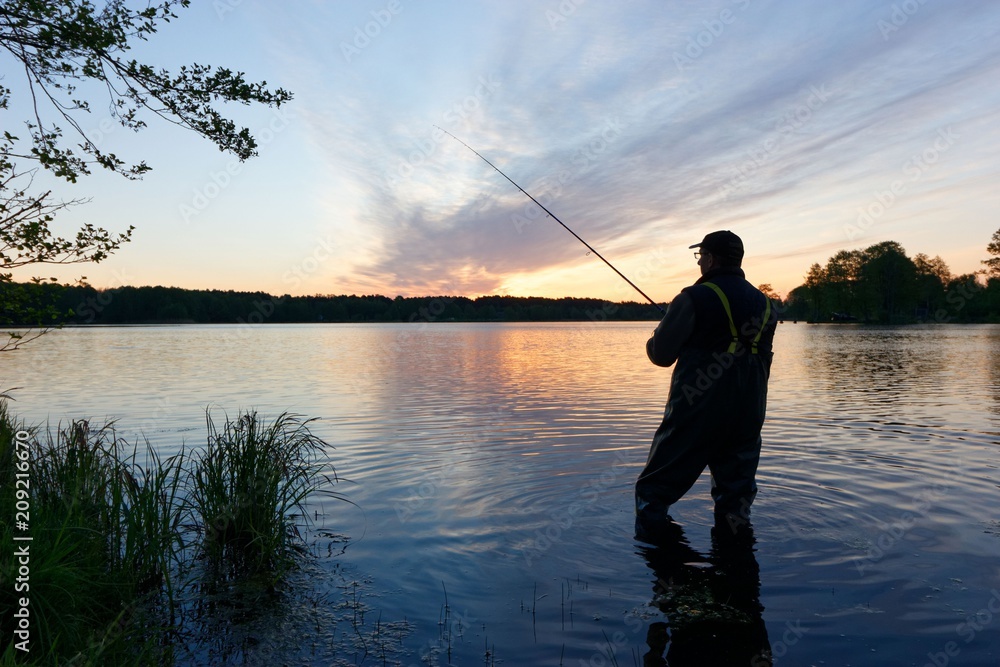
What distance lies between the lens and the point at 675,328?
5.52 metres

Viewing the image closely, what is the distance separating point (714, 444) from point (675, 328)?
1.22 m

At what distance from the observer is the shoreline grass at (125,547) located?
365 centimetres

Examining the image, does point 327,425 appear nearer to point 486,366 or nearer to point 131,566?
point 131,566

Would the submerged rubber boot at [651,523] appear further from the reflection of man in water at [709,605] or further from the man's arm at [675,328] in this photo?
the man's arm at [675,328]

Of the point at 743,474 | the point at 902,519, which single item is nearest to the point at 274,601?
the point at 743,474

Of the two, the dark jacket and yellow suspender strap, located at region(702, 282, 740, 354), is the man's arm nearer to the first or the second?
the dark jacket

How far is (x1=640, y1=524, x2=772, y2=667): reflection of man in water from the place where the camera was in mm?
4074

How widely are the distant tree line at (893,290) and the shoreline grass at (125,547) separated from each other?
111m

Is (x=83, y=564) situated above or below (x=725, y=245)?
below

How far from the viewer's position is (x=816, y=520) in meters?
6.73

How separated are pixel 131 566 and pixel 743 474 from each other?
5.50 metres

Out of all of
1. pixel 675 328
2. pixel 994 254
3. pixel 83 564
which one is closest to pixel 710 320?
pixel 675 328

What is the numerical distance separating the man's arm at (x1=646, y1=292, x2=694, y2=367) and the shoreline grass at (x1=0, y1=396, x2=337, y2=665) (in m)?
3.96

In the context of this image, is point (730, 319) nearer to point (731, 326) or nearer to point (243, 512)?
point (731, 326)
